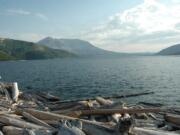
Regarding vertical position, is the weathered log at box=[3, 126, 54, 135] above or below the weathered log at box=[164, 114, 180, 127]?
above

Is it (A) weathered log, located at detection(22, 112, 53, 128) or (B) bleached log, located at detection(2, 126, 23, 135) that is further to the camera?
(A) weathered log, located at detection(22, 112, 53, 128)

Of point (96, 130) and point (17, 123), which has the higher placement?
point (17, 123)

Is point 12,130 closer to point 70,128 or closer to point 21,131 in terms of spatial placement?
point 21,131

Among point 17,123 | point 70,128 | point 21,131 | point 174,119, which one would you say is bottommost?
point 174,119

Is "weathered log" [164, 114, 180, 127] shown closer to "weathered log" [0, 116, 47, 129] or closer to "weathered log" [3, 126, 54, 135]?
"weathered log" [3, 126, 54, 135]

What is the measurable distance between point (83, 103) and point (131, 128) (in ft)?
31.9

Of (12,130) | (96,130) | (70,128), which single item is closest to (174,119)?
(96,130)

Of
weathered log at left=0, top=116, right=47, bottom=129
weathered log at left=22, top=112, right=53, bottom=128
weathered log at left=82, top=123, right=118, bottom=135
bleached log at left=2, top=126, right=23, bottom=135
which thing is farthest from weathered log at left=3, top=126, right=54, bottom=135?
weathered log at left=82, top=123, right=118, bottom=135

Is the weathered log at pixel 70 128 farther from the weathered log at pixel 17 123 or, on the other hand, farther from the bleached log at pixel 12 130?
the bleached log at pixel 12 130

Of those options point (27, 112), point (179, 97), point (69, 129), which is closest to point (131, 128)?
point (69, 129)

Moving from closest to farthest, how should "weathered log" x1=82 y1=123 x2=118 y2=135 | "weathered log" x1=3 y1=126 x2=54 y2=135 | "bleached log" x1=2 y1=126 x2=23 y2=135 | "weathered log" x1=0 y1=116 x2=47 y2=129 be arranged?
1. "weathered log" x1=82 y1=123 x2=118 y2=135
2. "weathered log" x1=3 y1=126 x2=54 y2=135
3. "bleached log" x1=2 y1=126 x2=23 y2=135
4. "weathered log" x1=0 y1=116 x2=47 y2=129

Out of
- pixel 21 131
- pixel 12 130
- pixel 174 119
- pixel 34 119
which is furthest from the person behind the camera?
pixel 174 119

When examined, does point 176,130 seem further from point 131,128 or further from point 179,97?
point 179,97

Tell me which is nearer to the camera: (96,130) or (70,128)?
(70,128)
